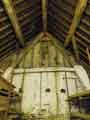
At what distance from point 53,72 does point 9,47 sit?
1.88 m

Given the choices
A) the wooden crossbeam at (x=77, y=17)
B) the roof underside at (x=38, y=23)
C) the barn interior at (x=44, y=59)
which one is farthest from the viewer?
the barn interior at (x=44, y=59)

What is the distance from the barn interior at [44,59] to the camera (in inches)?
226

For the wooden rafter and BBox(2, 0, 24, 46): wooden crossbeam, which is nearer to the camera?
BBox(2, 0, 24, 46): wooden crossbeam

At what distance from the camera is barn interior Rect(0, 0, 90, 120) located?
575 cm

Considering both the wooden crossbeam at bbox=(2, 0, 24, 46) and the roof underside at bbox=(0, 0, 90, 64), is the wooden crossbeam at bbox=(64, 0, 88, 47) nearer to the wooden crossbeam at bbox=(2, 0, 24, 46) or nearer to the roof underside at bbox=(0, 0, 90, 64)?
the roof underside at bbox=(0, 0, 90, 64)

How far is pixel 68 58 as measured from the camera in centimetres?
795

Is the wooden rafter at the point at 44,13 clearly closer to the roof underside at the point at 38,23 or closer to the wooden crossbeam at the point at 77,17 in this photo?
the roof underside at the point at 38,23

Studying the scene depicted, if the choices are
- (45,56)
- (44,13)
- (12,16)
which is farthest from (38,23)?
(12,16)

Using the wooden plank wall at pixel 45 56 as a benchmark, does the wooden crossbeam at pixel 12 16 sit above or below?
above

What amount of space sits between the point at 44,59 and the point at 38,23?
1.40 meters

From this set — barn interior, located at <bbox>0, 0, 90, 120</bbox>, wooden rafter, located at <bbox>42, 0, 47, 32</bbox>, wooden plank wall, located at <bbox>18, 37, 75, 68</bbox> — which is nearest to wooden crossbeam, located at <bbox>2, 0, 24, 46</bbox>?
barn interior, located at <bbox>0, 0, 90, 120</bbox>

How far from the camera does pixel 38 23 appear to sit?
7.53 metres

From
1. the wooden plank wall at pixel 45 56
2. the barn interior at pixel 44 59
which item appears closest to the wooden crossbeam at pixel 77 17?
the barn interior at pixel 44 59

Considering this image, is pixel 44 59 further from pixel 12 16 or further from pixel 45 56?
pixel 12 16
